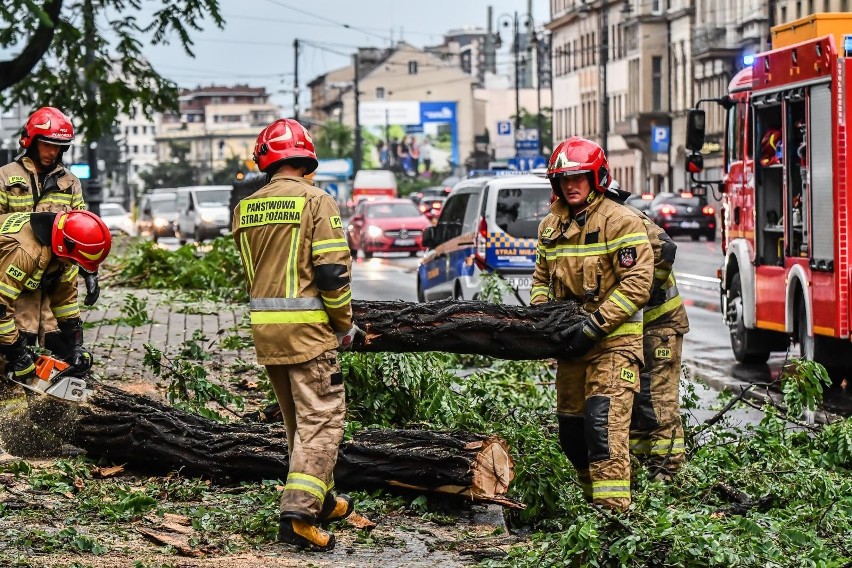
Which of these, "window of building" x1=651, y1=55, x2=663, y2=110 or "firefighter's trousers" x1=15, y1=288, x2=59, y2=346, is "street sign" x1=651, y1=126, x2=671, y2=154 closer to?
"window of building" x1=651, y1=55, x2=663, y2=110

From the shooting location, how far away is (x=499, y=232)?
17.5 meters

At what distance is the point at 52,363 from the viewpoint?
873cm

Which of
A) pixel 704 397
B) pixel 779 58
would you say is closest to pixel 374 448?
pixel 704 397

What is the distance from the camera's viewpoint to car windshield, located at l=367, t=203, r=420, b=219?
1596 inches

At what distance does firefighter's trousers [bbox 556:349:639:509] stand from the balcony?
6096cm

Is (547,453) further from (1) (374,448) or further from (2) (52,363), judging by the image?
(2) (52,363)

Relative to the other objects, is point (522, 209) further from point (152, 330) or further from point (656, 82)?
point (656, 82)

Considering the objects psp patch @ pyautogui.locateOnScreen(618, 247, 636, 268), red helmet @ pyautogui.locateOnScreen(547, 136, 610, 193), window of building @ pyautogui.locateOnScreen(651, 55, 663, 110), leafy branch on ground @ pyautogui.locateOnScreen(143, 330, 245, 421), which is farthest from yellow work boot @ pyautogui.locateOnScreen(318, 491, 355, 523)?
window of building @ pyautogui.locateOnScreen(651, 55, 663, 110)

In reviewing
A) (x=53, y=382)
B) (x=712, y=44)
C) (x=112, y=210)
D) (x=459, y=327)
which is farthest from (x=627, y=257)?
(x=712, y=44)

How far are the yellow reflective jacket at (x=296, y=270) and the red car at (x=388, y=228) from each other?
31441mm

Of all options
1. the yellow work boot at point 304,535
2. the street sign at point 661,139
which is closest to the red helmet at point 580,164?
the yellow work boot at point 304,535

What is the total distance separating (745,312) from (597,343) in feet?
26.9

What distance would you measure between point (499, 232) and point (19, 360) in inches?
368

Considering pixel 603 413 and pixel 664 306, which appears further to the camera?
pixel 664 306
